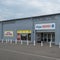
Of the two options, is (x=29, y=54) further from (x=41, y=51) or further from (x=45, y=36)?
(x=45, y=36)

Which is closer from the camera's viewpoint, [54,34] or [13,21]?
[54,34]

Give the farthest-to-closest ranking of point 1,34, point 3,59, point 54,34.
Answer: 1. point 1,34
2. point 54,34
3. point 3,59

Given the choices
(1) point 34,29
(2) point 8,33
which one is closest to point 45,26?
(1) point 34,29

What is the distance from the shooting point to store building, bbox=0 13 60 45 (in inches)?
1692

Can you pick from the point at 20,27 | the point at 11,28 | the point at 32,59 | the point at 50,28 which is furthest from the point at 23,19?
the point at 32,59

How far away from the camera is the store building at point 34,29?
141ft

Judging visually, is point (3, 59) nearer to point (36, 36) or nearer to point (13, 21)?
point (36, 36)

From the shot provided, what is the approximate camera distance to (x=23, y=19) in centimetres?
5197

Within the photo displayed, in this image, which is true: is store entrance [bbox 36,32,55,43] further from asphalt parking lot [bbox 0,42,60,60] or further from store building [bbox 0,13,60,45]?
asphalt parking lot [bbox 0,42,60,60]

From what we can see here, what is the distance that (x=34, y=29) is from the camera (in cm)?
4825

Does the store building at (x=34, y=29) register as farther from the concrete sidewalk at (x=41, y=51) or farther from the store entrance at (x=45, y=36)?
the concrete sidewalk at (x=41, y=51)

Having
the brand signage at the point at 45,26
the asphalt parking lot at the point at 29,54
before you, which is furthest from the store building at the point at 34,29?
the asphalt parking lot at the point at 29,54

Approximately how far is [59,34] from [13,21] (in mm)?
17305

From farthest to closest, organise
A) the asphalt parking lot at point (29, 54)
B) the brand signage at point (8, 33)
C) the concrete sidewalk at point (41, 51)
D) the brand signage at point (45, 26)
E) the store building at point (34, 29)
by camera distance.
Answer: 1. the brand signage at point (8, 33)
2. the brand signage at point (45, 26)
3. the store building at point (34, 29)
4. the concrete sidewalk at point (41, 51)
5. the asphalt parking lot at point (29, 54)
